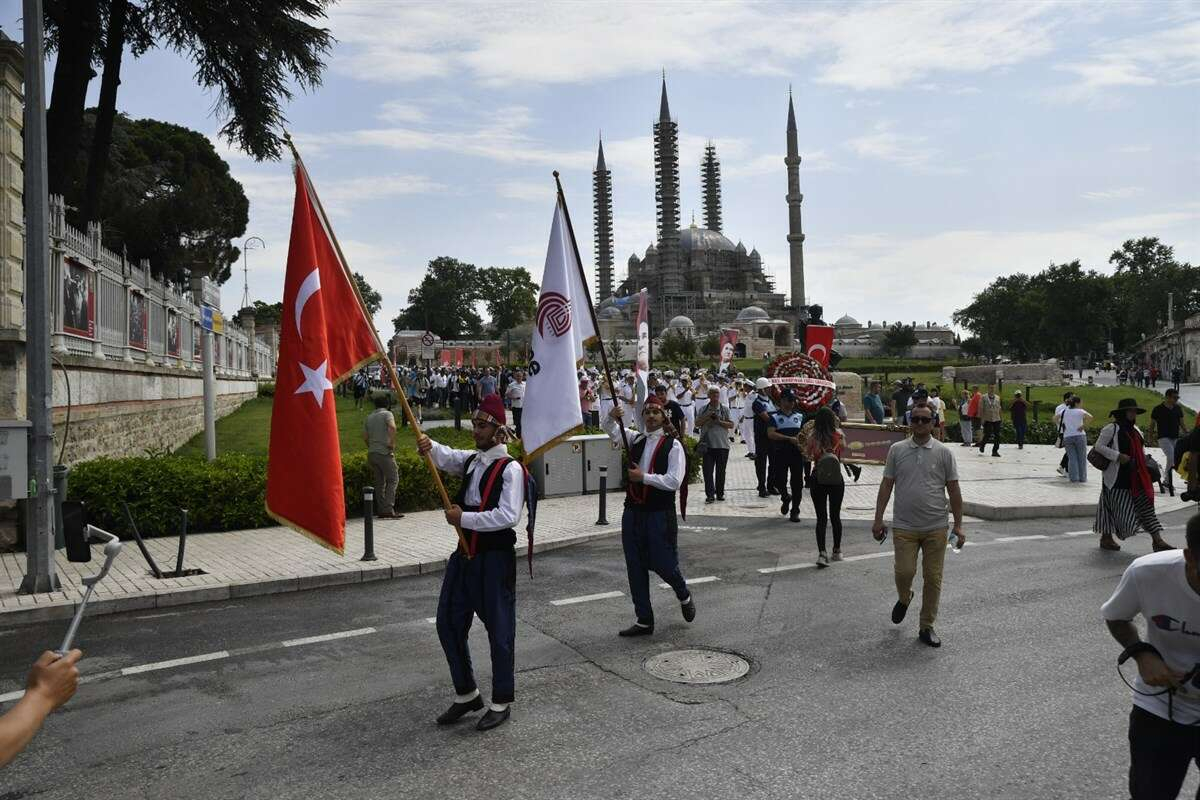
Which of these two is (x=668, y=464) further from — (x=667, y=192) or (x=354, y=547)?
(x=667, y=192)

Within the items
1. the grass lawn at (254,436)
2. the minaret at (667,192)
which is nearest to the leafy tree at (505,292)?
the minaret at (667,192)

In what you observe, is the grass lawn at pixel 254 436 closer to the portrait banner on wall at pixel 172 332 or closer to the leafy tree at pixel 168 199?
the portrait banner on wall at pixel 172 332

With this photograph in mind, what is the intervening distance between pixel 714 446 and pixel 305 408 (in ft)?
31.2

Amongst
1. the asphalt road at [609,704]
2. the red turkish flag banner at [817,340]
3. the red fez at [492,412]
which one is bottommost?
the asphalt road at [609,704]

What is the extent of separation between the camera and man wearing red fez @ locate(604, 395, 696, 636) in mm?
6852

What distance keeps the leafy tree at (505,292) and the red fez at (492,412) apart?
401 feet

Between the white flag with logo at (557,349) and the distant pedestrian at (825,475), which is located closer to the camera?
the white flag with logo at (557,349)

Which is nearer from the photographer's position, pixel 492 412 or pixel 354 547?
pixel 492 412

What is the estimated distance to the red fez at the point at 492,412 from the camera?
5.30 meters

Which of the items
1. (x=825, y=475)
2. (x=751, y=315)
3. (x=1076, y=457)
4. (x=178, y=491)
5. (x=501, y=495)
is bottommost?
(x=1076, y=457)

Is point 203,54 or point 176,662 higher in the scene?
point 203,54

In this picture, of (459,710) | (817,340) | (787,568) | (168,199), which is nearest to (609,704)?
(459,710)

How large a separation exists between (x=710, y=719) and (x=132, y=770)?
304cm

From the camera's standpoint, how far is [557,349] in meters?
6.92
